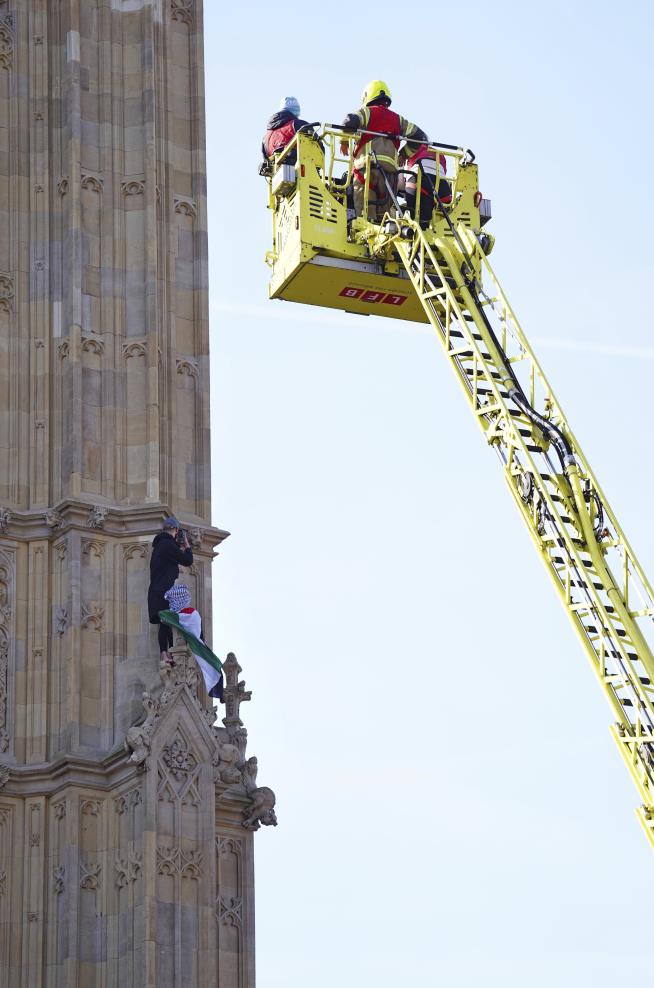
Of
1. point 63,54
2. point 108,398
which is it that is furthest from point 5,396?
point 63,54

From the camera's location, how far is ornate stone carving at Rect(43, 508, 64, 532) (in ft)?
104

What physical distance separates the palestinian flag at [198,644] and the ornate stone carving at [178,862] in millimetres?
2104

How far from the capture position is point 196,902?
2955 centimetres

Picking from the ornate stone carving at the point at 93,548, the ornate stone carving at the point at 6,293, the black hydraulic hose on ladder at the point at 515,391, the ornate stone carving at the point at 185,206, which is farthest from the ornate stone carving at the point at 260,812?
the ornate stone carving at the point at 185,206

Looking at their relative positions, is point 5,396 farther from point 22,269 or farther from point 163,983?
point 163,983

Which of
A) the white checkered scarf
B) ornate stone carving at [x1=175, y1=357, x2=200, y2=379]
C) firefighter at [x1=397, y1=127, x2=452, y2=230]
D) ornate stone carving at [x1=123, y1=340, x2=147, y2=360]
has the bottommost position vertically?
the white checkered scarf

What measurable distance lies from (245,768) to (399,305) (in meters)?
7.33

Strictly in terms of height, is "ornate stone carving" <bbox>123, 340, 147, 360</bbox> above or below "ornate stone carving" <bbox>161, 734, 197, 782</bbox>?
above

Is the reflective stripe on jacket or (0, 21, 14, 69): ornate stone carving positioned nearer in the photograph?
(0, 21, 14, 69): ornate stone carving

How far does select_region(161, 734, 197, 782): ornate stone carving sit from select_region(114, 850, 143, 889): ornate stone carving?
992 millimetres

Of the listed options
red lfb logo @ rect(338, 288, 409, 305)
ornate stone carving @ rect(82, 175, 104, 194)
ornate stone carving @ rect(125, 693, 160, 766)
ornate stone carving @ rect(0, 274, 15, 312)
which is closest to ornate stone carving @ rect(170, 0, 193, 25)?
ornate stone carving @ rect(82, 175, 104, 194)

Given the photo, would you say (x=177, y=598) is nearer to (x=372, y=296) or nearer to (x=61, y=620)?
(x=61, y=620)

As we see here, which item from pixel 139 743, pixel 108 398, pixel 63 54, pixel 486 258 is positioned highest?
pixel 63 54

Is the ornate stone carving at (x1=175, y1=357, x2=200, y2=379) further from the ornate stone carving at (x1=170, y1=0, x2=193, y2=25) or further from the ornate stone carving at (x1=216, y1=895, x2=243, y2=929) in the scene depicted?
the ornate stone carving at (x1=216, y1=895, x2=243, y2=929)
